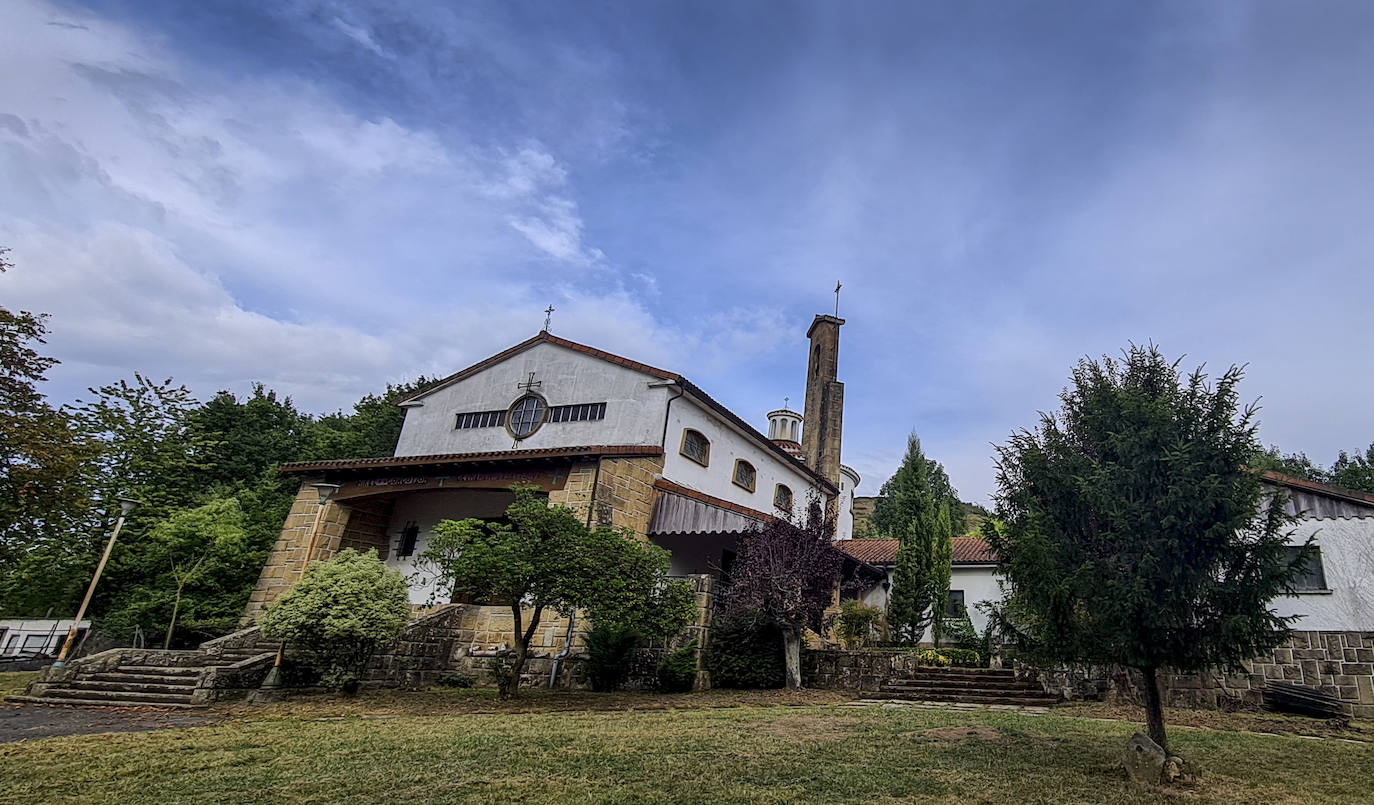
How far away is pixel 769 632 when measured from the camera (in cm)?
1473

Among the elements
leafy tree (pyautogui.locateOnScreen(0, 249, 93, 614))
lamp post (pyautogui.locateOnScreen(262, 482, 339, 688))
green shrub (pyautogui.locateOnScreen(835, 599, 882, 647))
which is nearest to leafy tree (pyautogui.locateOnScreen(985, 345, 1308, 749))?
green shrub (pyautogui.locateOnScreen(835, 599, 882, 647))

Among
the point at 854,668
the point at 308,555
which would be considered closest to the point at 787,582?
the point at 854,668

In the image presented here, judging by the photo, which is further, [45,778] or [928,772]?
[928,772]

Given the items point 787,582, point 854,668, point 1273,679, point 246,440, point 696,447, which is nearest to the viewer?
point 1273,679

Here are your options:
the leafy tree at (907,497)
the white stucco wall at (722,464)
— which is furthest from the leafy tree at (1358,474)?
the white stucco wall at (722,464)

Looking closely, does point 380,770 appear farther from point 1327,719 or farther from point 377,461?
point 1327,719

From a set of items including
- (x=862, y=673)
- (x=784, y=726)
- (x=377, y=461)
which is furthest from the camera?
(x=377, y=461)

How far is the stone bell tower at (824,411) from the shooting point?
30797mm

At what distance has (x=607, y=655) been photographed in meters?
13.6

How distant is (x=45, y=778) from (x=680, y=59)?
12.4 metres

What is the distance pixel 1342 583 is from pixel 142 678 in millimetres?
23476

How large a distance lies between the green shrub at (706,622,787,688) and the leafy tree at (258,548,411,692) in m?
6.43

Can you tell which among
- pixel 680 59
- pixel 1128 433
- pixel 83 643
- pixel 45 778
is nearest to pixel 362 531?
pixel 83 643

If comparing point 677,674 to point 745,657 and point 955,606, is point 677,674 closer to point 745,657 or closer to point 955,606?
point 745,657
